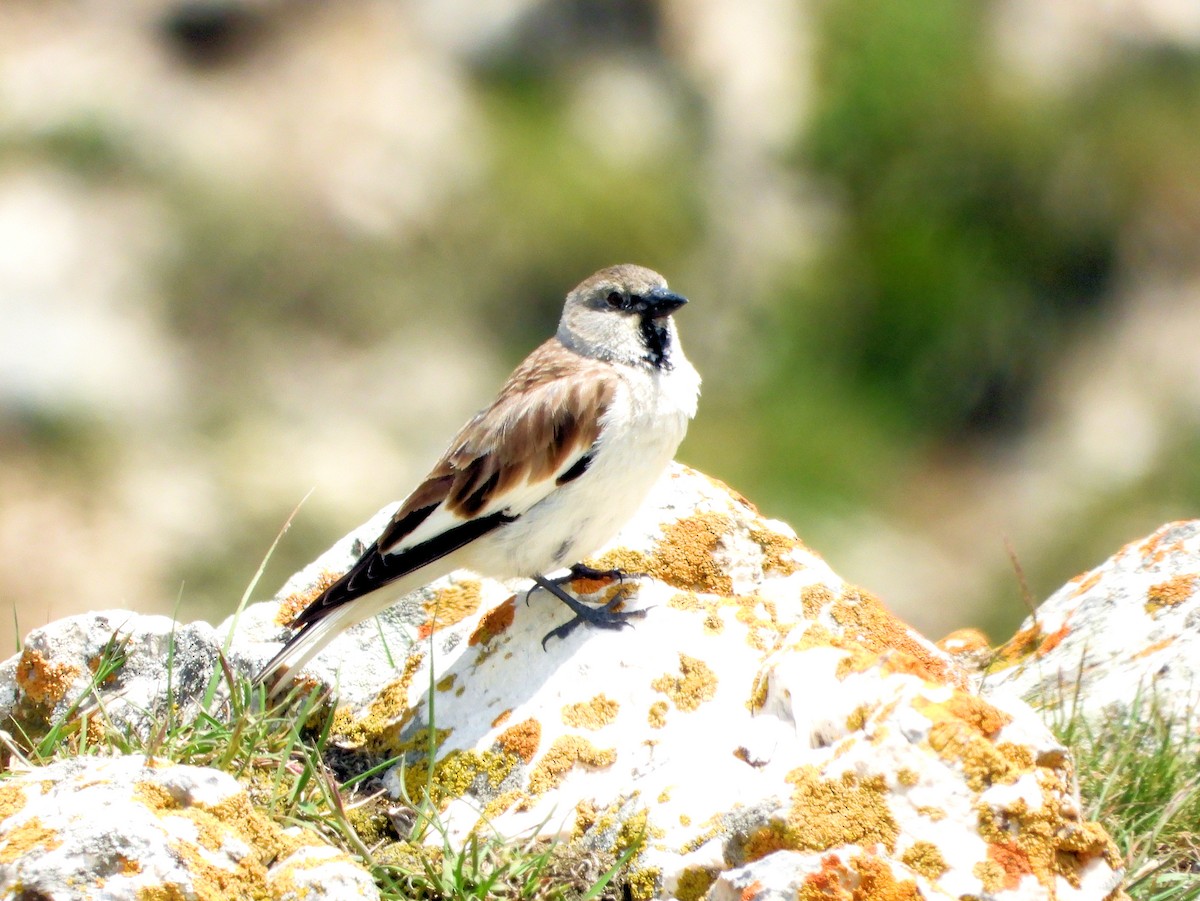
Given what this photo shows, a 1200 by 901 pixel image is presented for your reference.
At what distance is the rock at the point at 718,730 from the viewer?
356 cm

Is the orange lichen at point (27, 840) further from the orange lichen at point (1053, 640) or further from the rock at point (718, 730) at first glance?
the orange lichen at point (1053, 640)

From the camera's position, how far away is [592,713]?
4332mm

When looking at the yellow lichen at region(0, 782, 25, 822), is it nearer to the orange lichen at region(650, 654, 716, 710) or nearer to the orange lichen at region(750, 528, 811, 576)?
the orange lichen at region(650, 654, 716, 710)

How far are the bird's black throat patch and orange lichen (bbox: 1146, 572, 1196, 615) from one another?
1707mm

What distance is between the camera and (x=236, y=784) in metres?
3.76

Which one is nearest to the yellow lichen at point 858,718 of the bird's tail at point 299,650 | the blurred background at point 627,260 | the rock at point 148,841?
the rock at point 148,841

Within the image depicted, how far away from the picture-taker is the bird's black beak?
5.56 m

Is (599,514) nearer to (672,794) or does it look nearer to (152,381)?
(672,794)

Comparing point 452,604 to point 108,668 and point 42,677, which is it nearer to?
point 108,668

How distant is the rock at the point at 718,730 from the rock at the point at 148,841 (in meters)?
0.57

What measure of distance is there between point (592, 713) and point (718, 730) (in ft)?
1.28

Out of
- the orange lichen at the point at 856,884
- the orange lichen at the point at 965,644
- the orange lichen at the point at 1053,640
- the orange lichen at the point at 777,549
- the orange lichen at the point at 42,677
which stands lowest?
the orange lichen at the point at 42,677

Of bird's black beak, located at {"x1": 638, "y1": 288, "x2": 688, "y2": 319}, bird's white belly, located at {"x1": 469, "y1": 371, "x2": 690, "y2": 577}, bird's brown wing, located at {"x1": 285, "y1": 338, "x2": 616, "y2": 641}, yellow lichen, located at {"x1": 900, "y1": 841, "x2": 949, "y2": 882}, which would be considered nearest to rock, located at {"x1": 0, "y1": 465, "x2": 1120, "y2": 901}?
yellow lichen, located at {"x1": 900, "y1": 841, "x2": 949, "y2": 882}

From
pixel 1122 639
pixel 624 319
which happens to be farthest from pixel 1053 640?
pixel 624 319
